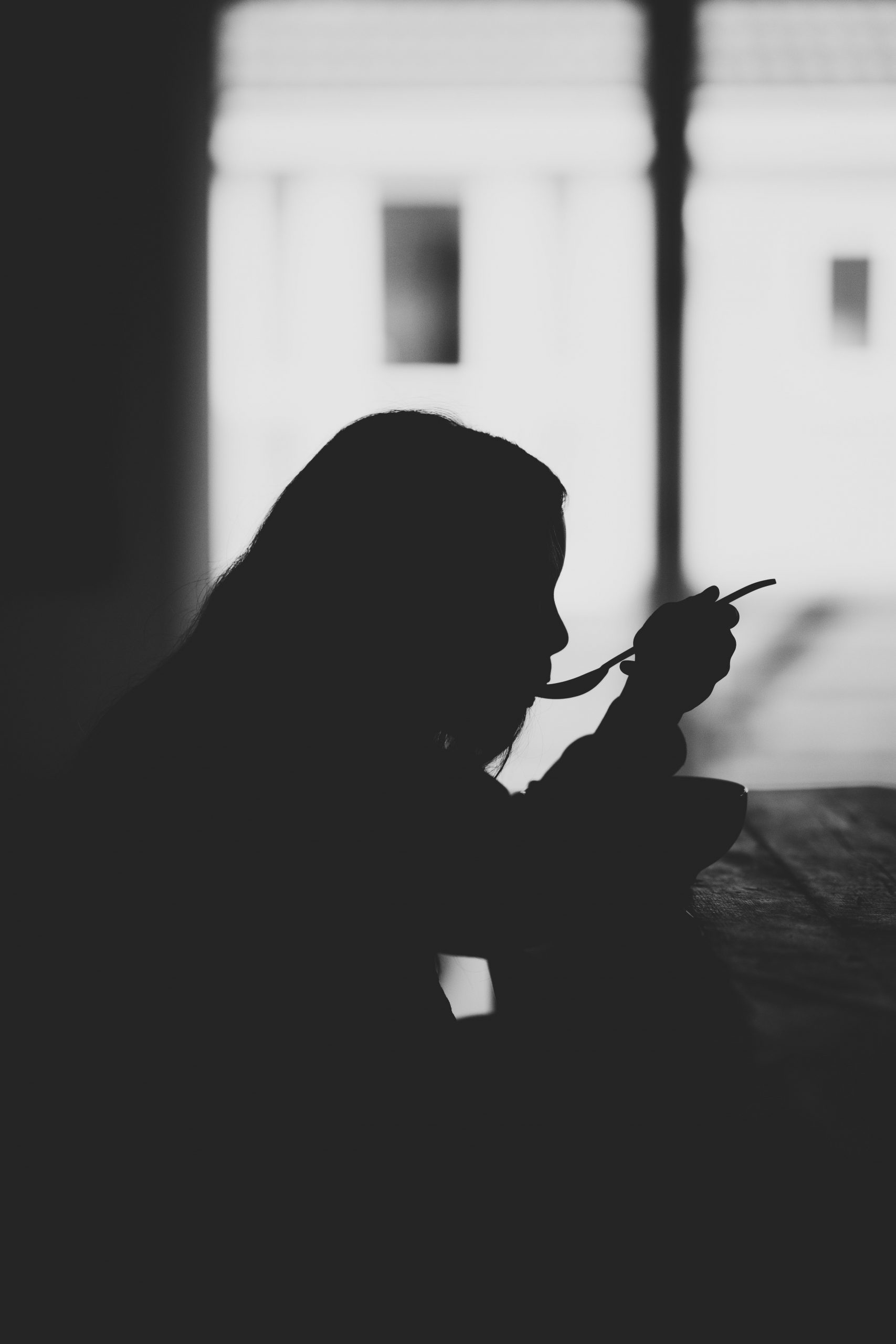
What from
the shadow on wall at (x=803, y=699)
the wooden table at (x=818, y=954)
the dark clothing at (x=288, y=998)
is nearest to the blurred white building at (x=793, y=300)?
the shadow on wall at (x=803, y=699)

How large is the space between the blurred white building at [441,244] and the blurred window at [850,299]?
61 centimetres

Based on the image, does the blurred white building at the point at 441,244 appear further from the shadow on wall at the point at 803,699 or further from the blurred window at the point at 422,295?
the shadow on wall at the point at 803,699

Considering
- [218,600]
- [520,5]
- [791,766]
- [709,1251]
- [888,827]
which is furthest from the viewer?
[791,766]

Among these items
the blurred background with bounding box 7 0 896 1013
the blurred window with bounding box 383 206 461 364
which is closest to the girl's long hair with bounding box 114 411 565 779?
the blurred background with bounding box 7 0 896 1013

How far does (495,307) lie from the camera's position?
3400mm

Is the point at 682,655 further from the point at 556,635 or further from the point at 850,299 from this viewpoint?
the point at 850,299

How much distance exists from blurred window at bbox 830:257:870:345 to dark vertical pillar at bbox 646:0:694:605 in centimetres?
49

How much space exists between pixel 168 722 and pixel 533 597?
0.33 metres

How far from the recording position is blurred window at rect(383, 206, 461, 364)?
3.42 m

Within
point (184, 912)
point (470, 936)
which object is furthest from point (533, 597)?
point (184, 912)

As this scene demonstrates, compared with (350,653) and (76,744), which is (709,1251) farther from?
(76,744)

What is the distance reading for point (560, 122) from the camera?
10.8ft

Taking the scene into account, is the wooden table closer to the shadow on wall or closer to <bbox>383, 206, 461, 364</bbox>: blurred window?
the shadow on wall

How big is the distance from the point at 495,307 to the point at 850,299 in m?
1.12
